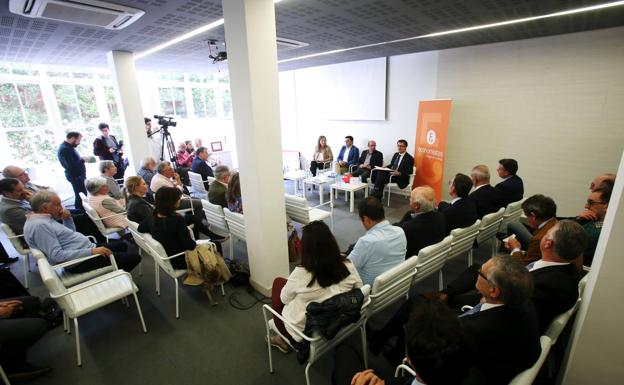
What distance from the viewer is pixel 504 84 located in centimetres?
491

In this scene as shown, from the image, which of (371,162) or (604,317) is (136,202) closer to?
(604,317)

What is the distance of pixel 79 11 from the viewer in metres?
2.77

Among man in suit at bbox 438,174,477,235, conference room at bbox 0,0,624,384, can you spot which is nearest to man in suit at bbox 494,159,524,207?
conference room at bbox 0,0,624,384

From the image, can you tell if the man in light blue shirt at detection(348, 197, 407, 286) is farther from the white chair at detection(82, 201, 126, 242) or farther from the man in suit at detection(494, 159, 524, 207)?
the white chair at detection(82, 201, 126, 242)

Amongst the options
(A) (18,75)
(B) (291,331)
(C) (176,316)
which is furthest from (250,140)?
(A) (18,75)

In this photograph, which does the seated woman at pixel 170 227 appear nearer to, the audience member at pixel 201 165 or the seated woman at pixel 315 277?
the seated woman at pixel 315 277

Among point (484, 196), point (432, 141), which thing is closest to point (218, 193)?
point (484, 196)

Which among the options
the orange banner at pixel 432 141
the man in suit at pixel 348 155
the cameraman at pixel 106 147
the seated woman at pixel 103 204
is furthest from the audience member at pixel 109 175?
the orange banner at pixel 432 141

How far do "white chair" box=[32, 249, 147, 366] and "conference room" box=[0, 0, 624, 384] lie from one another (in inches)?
16.7

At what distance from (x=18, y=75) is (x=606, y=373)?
978 centimetres

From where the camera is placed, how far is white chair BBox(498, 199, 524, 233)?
10.8ft

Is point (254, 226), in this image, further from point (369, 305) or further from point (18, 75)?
point (18, 75)

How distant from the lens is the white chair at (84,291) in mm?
2040

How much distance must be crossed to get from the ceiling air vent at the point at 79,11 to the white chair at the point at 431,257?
356 centimetres
